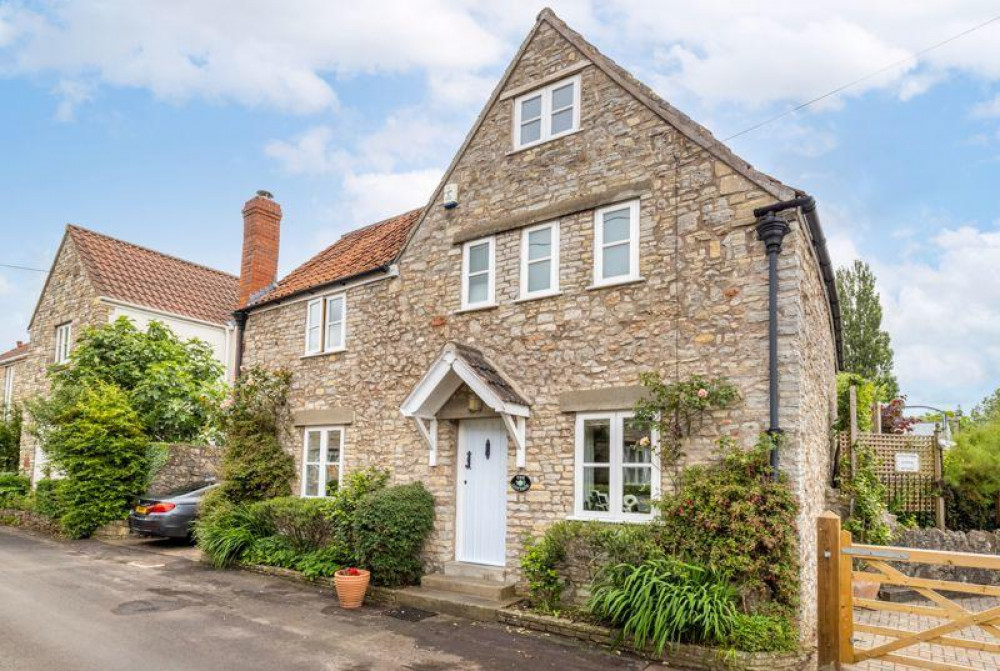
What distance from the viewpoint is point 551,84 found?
11367 millimetres

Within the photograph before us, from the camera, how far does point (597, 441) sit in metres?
10.0

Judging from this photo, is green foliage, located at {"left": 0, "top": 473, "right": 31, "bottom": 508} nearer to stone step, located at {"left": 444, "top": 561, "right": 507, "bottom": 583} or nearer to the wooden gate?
stone step, located at {"left": 444, "top": 561, "right": 507, "bottom": 583}

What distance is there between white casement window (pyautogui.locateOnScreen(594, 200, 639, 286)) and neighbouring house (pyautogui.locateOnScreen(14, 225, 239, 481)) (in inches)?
682

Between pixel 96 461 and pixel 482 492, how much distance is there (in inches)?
452

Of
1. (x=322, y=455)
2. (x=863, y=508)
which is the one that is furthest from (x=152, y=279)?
(x=863, y=508)

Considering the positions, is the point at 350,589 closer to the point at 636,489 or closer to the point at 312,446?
the point at 636,489

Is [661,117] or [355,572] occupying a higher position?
[661,117]

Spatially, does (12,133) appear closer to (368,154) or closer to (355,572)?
(368,154)

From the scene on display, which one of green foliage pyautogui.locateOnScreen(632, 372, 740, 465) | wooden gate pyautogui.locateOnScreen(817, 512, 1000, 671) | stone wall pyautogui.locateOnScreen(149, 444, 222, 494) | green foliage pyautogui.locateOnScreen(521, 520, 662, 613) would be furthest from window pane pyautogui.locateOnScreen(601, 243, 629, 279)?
stone wall pyautogui.locateOnScreen(149, 444, 222, 494)

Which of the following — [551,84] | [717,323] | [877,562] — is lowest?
[877,562]

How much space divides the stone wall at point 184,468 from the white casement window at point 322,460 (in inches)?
149

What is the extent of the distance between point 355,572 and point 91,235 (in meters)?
20.9

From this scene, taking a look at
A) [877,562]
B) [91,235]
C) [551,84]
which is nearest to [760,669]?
[877,562]

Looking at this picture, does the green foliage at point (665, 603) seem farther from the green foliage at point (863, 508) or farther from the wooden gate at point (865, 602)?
the green foliage at point (863, 508)
